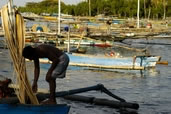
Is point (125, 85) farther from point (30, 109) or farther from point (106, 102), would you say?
point (30, 109)

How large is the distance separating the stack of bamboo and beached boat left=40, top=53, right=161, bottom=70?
552 inches

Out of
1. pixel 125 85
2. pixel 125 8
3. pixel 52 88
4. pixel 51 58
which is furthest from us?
pixel 125 8

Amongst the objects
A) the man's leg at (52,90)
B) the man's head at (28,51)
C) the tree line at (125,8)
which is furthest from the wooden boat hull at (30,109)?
the tree line at (125,8)

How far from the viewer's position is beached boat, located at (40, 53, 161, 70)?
80.5ft

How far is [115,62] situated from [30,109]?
14.8 metres

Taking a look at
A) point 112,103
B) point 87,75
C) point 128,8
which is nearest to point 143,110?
point 112,103

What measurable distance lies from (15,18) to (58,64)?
143 cm

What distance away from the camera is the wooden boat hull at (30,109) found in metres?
10.5

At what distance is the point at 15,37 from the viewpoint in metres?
10.6

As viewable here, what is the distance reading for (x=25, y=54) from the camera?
10344mm

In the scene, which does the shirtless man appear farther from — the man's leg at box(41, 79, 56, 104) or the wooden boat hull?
the wooden boat hull

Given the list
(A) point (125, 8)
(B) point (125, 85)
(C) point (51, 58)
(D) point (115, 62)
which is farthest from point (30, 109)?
(A) point (125, 8)

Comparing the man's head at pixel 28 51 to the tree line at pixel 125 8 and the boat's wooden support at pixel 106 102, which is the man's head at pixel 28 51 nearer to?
the boat's wooden support at pixel 106 102

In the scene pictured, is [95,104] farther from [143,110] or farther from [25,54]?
[25,54]
